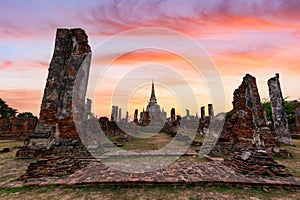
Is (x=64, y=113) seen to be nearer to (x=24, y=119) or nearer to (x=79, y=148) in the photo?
(x=79, y=148)

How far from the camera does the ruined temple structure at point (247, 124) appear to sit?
755cm

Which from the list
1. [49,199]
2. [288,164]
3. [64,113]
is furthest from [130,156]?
[288,164]

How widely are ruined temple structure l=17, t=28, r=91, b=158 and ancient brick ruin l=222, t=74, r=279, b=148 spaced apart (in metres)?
6.41

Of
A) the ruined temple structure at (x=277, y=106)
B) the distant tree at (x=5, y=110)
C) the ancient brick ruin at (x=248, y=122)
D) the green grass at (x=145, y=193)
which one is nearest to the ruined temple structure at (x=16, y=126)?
the distant tree at (x=5, y=110)

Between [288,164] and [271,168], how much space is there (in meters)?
2.05

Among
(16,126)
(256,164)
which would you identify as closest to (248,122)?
(256,164)

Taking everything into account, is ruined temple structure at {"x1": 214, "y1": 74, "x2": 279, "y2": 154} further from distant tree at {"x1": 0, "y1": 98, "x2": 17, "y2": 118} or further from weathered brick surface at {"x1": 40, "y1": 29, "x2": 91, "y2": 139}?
distant tree at {"x1": 0, "y1": 98, "x2": 17, "y2": 118}

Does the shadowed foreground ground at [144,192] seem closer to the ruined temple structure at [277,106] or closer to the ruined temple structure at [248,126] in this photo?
the ruined temple structure at [248,126]

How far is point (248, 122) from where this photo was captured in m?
7.73

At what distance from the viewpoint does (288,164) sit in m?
6.06

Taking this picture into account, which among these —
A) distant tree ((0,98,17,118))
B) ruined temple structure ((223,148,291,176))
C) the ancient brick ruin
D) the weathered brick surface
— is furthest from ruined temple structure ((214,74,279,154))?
distant tree ((0,98,17,118))

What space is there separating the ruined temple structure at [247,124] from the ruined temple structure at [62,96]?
6220mm

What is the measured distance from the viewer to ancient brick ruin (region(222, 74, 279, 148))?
7547 mm

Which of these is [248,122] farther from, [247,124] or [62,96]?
[62,96]
